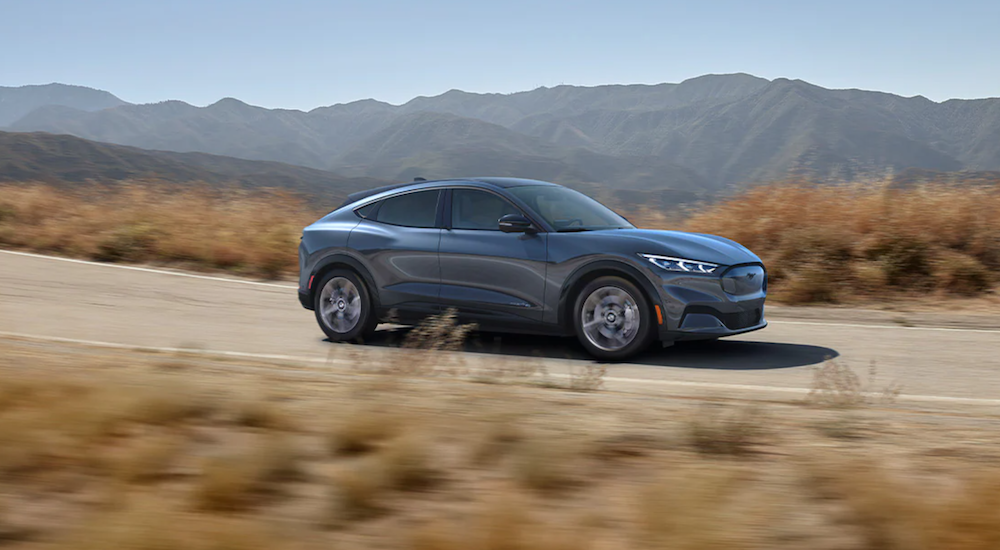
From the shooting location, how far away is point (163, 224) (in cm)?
1603

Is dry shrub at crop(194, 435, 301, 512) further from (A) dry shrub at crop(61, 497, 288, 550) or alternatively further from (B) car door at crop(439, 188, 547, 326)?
(B) car door at crop(439, 188, 547, 326)

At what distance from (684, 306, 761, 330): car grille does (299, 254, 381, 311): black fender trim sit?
3077 millimetres

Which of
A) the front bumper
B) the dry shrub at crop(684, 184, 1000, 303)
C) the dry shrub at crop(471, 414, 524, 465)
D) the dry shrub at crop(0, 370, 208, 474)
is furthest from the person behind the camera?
the dry shrub at crop(684, 184, 1000, 303)

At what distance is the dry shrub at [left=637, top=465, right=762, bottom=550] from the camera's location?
128 inches

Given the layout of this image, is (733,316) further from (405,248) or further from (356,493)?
(356,493)

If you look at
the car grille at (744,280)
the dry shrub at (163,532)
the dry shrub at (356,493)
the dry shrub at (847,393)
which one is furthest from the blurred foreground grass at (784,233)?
the dry shrub at (163,532)

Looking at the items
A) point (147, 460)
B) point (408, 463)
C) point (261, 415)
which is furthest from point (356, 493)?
point (261, 415)

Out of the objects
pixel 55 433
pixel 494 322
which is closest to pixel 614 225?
pixel 494 322

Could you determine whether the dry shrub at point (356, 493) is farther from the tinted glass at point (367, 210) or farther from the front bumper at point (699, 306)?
the tinted glass at point (367, 210)

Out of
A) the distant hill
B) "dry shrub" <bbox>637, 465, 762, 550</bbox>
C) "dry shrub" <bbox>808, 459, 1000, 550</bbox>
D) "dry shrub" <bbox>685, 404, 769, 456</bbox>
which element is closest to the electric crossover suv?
"dry shrub" <bbox>685, 404, 769, 456</bbox>

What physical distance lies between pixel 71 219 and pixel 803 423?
14.9 meters

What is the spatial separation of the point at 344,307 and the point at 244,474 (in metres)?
5.52

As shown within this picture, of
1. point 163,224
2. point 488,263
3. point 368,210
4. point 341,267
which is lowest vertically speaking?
point 341,267

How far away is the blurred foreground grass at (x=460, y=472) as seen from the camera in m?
3.37
